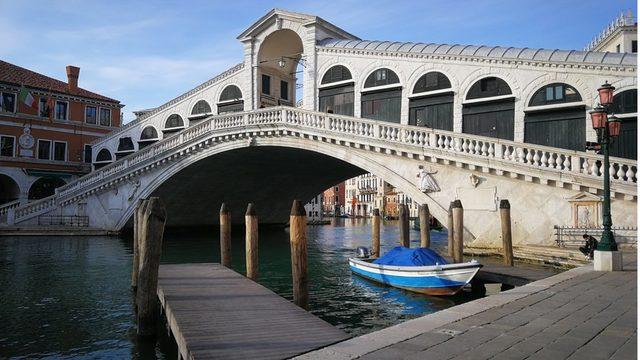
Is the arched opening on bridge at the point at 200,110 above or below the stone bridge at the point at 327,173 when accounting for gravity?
above

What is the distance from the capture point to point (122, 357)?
6.58m

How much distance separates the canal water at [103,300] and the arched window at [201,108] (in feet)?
35.2

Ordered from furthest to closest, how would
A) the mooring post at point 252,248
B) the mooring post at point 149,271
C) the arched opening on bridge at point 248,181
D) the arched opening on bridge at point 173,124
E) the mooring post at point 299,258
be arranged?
the arched opening on bridge at point 173,124, the arched opening on bridge at point 248,181, the mooring post at point 252,248, the mooring post at point 299,258, the mooring post at point 149,271

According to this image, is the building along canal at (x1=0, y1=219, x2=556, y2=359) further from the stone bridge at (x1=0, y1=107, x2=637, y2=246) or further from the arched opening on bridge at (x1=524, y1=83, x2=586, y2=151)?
the arched opening on bridge at (x1=524, y1=83, x2=586, y2=151)

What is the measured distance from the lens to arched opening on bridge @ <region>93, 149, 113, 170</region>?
32.2 m

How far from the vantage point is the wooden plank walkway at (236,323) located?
15.7 feet

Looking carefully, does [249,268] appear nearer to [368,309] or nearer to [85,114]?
[368,309]

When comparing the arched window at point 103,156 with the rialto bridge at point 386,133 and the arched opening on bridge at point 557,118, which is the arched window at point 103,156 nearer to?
the rialto bridge at point 386,133

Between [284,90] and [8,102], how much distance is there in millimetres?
17419

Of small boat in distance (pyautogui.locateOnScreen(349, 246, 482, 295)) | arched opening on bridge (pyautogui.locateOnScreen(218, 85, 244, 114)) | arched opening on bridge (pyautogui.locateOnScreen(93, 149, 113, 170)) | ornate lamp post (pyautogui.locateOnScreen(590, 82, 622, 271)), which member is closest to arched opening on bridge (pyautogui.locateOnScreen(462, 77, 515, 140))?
small boat in distance (pyautogui.locateOnScreen(349, 246, 482, 295))

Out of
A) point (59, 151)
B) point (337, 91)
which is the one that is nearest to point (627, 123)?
point (337, 91)

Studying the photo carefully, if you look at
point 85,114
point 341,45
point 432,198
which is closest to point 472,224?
point 432,198

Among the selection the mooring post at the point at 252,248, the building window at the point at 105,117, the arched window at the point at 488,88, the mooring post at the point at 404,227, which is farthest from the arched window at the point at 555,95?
the building window at the point at 105,117

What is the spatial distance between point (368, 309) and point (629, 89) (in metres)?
11.7
